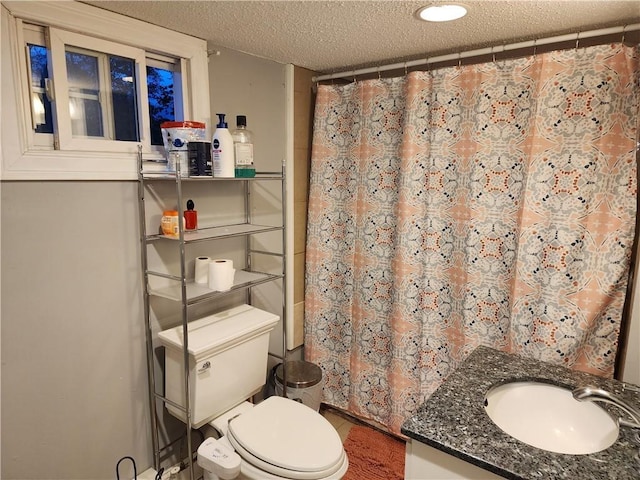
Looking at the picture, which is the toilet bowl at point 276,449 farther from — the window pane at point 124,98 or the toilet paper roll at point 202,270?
the window pane at point 124,98

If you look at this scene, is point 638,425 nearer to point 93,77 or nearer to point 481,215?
point 481,215

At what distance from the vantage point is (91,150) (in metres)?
1.47

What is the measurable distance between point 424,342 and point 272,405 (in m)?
0.79

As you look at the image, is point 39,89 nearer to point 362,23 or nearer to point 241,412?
point 362,23

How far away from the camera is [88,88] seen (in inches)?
58.8

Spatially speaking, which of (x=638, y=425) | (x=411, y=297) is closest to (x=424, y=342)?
(x=411, y=297)

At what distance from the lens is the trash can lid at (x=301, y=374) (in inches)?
84.0

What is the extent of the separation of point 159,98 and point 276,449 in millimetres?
1447

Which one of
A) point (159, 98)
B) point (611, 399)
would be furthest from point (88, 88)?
point (611, 399)

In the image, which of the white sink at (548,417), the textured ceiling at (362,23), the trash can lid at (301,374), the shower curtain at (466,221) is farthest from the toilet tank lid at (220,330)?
the textured ceiling at (362,23)

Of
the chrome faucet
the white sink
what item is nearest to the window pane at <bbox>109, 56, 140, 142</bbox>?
the white sink

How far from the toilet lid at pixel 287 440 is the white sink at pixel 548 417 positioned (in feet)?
1.95

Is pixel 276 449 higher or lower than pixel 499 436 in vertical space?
lower

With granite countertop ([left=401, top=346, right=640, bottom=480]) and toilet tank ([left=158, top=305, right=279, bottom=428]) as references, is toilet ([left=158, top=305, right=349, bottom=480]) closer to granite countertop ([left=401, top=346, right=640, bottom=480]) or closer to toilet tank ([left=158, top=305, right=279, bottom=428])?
toilet tank ([left=158, top=305, right=279, bottom=428])
